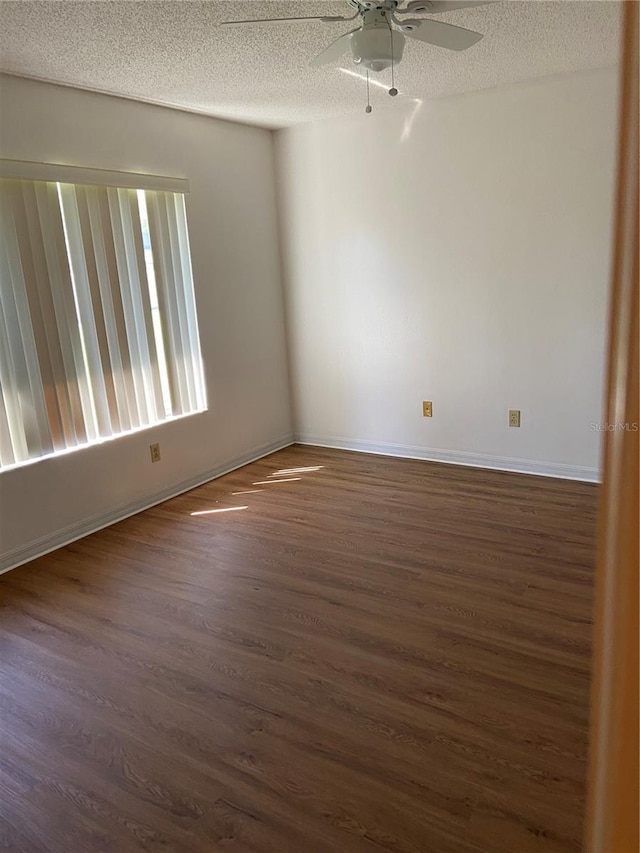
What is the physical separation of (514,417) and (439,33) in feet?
7.77

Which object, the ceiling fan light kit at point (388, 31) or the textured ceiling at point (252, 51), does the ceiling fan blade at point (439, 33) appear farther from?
the textured ceiling at point (252, 51)

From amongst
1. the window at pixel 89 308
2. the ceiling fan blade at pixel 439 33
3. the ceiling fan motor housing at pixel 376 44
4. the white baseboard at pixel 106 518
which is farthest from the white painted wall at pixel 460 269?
the ceiling fan motor housing at pixel 376 44

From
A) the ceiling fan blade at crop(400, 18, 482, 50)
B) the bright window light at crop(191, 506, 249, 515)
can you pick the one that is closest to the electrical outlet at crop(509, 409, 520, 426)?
the bright window light at crop(191, 506, 249, 515)

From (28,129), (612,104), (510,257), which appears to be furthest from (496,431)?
(28,129)

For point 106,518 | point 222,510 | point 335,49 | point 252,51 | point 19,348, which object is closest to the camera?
point 335,49

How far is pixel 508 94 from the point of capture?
3.53m

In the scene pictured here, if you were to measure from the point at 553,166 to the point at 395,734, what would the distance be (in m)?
3.13

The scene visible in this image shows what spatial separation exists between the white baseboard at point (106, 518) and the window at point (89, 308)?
45 centimetres

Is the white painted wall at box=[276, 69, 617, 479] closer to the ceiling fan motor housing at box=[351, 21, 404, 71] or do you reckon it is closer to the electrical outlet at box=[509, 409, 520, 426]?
the electrical outlet at box=[509, 409, 520, 426]

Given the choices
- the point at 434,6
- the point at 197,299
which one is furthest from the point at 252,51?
the point at 197,299

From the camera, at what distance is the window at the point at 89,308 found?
2941 mm

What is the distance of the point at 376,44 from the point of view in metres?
2.14

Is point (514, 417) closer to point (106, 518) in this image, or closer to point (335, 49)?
point (335, 49)

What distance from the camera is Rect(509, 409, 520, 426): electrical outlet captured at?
392 centimetres
